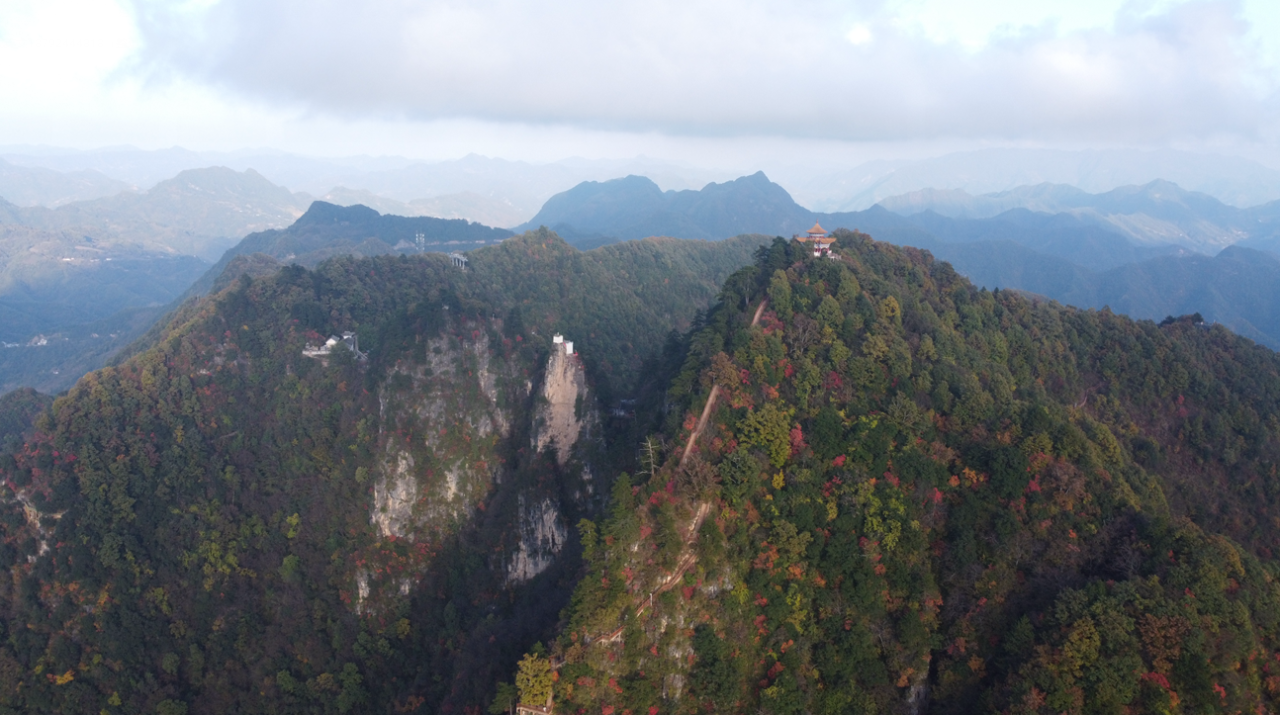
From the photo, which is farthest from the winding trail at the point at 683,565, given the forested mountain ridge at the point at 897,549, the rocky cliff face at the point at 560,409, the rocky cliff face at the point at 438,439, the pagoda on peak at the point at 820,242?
the rocky cliff face at the point at 438,439

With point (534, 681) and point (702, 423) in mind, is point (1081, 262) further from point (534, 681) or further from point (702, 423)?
point (534, 681)

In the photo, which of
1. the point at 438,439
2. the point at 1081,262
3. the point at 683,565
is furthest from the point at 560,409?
the point at 1081,262

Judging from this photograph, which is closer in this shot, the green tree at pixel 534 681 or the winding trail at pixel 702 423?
the green tree at pixel 534 681

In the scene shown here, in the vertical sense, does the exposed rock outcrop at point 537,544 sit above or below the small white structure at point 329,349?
below

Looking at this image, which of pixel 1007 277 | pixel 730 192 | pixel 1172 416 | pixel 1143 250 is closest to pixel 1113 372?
pixel 1172 416

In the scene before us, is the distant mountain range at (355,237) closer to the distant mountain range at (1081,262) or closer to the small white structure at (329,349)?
the distant mountain range at (1081,262)

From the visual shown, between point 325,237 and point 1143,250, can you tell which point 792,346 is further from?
point 1143,250
